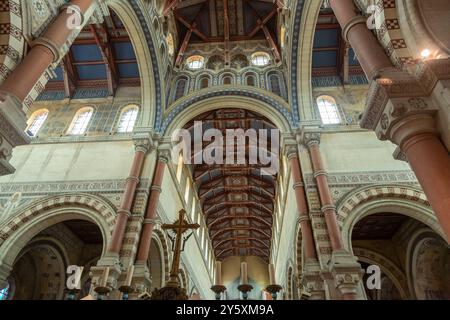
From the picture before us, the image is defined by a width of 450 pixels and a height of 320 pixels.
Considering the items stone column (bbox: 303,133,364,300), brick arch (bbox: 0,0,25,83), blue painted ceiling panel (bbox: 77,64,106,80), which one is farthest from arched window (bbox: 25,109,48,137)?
stone column (bbox: 303,133,364,300)

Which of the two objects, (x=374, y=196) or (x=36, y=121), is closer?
(x=374, y=196)

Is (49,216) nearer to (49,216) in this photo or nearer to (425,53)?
(49,216)

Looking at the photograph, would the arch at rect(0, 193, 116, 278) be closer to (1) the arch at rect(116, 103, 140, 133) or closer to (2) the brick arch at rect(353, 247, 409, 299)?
(1) the arch at rect(116, 103, 140, 133)

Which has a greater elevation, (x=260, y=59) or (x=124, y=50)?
(x=260, y=59)

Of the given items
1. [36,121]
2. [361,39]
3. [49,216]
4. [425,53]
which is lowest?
[425,53]

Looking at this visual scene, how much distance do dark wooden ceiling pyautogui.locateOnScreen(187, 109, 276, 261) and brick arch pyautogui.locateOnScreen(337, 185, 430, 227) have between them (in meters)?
6.79

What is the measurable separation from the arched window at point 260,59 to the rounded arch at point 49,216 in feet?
33.7

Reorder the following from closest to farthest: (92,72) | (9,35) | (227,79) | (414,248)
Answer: (9,35)
(414,248)
(227,79)
(92,72)

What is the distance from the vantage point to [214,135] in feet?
58.1

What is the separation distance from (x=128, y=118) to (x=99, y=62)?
11.8ft

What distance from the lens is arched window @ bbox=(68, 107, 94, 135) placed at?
13.9 metres

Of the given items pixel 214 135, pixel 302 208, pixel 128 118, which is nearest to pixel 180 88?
pixel 128 118
